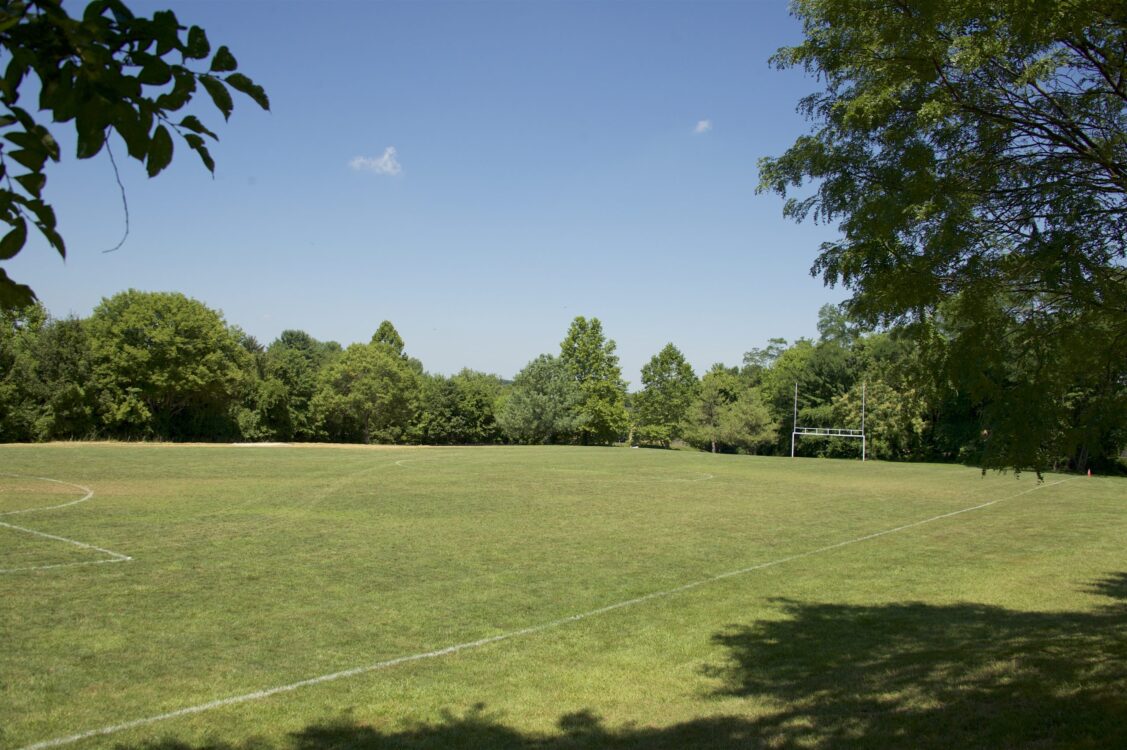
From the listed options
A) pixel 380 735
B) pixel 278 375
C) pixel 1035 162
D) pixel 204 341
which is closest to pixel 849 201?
pixel 1035 162

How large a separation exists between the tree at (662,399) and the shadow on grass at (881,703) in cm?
7639

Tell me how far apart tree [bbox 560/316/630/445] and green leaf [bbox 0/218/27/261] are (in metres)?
74.6

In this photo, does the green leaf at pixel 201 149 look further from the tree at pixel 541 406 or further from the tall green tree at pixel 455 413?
the tall green tree at pixel 455 413

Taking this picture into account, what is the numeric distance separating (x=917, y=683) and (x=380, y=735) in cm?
431

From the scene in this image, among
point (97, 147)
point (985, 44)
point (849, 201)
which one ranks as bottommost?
point (97, 147)

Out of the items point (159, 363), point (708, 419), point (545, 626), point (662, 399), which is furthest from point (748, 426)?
point (545, 626)

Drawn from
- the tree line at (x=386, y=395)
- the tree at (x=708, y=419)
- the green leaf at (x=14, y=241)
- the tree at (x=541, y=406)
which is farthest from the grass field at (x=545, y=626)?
the tree at (x=708, y=419)

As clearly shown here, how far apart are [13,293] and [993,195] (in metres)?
6.53

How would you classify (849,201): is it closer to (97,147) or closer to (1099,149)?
(1099,149)

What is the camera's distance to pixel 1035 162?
19.9 feet

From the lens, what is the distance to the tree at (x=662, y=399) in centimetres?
8444

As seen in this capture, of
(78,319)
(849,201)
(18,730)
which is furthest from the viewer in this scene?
(78,319)

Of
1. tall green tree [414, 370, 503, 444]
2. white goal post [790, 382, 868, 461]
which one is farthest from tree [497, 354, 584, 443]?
white goal post [790, 382, 868, 461]

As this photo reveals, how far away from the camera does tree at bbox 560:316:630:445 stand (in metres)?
77.9
